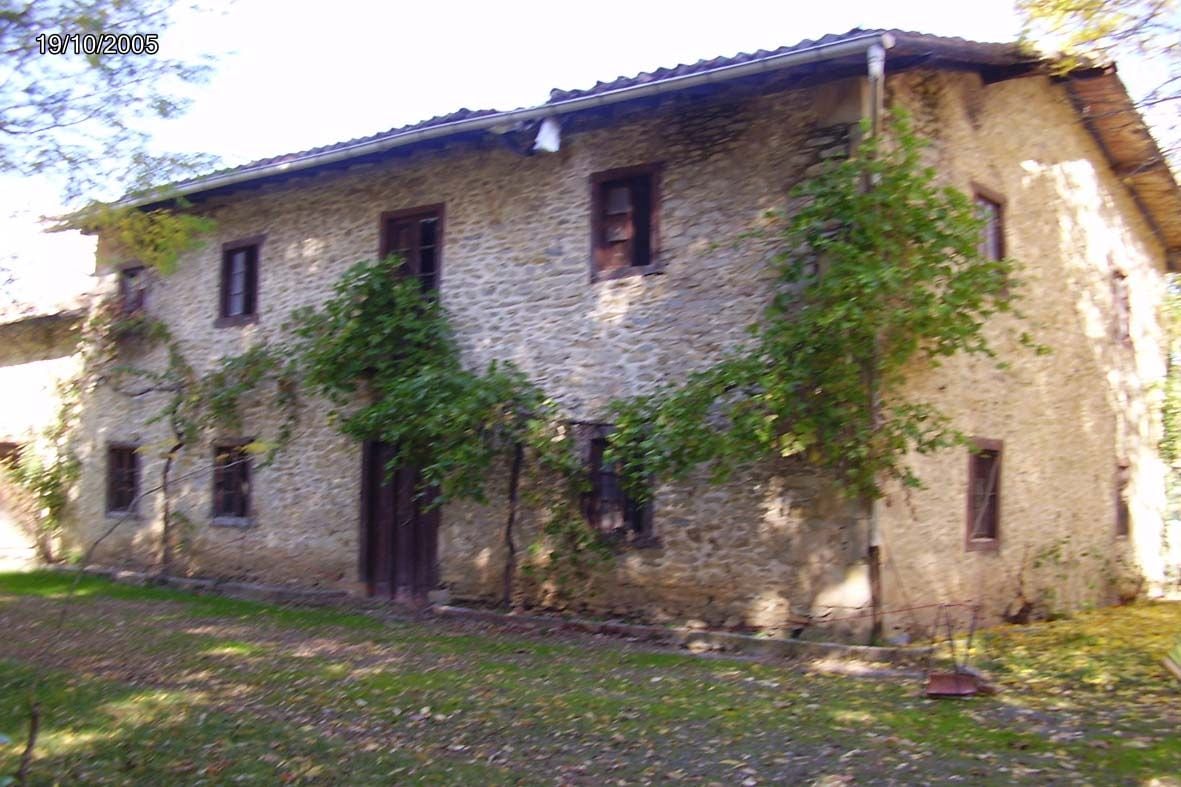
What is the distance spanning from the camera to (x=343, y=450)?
13234 mm

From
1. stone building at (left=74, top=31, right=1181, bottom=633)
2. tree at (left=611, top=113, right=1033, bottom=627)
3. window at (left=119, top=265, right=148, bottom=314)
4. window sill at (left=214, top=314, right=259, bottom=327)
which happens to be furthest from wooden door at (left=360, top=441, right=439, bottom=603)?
window at (left=119, top=265, right=148, bottom=314)

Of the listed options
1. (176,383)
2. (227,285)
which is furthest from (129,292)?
(227,285)

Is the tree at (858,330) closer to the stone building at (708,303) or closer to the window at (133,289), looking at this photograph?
the stone building at (708,303)

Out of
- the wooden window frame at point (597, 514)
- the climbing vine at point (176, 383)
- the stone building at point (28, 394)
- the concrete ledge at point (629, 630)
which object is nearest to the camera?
the concrete ledge at point (629, 630)

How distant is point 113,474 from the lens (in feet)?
54.0

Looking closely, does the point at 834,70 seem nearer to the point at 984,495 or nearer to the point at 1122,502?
the point at 984,495

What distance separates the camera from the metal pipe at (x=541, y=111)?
927cm

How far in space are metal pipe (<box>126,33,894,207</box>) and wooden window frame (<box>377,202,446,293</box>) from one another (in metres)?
0.77

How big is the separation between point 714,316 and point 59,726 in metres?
6.27

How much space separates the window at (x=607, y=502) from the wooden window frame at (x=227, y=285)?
566 cm

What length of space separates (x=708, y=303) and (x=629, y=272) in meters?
0.99

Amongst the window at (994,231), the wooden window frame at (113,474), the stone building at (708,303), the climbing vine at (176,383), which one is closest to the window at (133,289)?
the climbing vine at (176,383)

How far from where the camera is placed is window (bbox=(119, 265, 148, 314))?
16.2 m

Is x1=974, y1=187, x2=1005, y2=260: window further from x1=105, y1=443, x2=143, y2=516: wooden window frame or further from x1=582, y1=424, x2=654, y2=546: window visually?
x1=105, y1=443, x2=143, y2=516: wooden window frame
